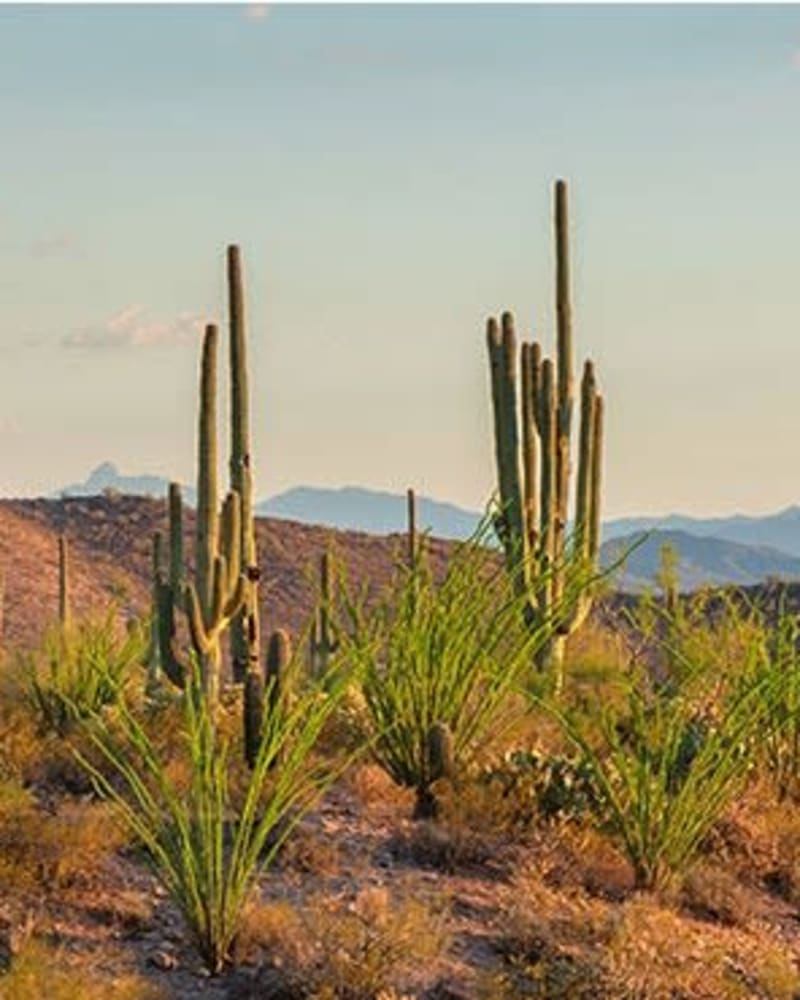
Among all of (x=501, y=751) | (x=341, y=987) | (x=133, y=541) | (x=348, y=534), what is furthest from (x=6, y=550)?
(x=341, y=987)

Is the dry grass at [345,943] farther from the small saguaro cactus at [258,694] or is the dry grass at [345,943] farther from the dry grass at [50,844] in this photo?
the small saguaro cactus at [258,694]

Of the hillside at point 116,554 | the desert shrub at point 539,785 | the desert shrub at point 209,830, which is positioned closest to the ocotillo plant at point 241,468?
the desert shrub at point 539,785

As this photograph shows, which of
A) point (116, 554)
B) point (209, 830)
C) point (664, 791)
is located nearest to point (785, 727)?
point (664, 791)

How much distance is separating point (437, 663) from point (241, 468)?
13.6 ft

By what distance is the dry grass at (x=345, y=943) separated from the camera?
8086mm

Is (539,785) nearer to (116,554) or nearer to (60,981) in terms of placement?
(60,981)

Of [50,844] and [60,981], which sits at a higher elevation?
[50,844]

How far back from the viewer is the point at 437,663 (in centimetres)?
1072

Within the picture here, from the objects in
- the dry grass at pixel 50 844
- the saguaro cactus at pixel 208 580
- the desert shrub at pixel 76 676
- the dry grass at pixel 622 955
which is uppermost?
the saguaro cactus at pixel 208 580

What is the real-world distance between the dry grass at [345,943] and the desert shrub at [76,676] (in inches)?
155

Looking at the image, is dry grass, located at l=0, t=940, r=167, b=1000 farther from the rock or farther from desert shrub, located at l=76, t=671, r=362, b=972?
desert shrub, located at l=76, t=671, r=362, b=972

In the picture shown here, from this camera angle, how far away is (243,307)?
48.4 ft

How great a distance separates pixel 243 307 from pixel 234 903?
7.18m

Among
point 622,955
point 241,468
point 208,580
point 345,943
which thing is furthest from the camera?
point 241,468
